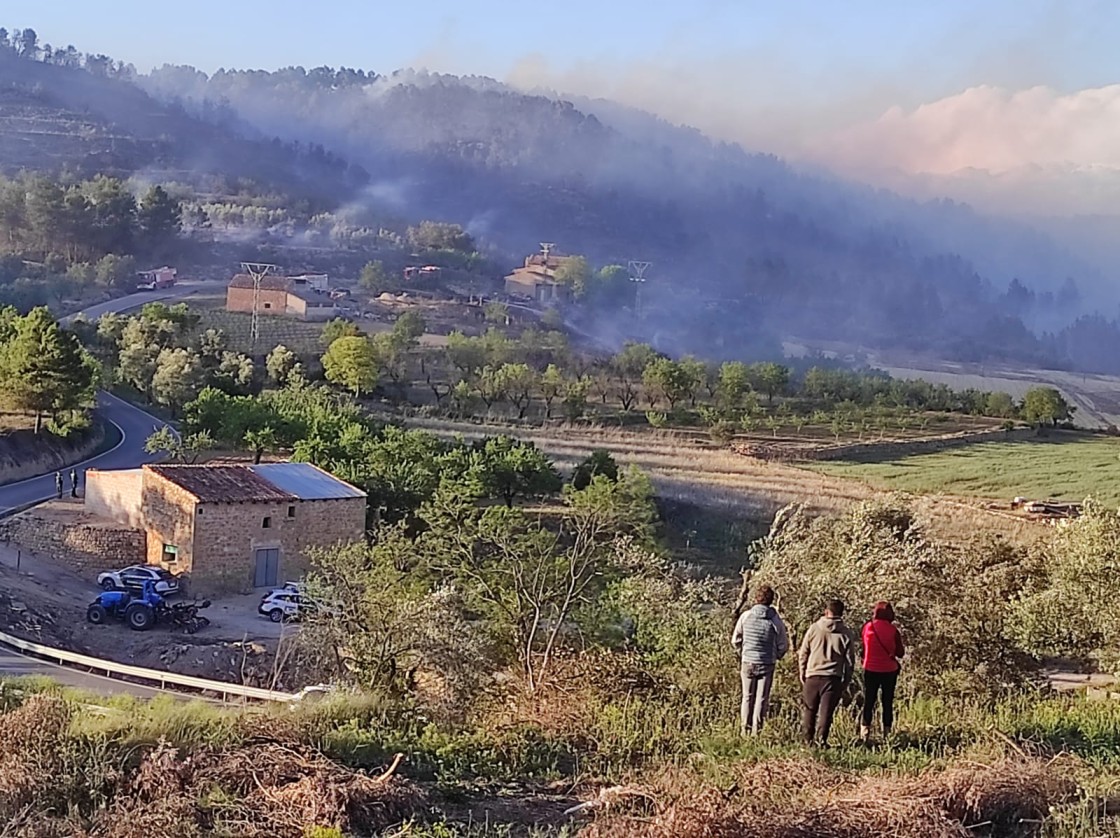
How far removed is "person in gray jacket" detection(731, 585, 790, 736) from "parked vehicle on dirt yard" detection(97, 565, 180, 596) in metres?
17.5

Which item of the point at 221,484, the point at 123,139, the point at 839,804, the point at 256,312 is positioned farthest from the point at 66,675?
the point at 123,139

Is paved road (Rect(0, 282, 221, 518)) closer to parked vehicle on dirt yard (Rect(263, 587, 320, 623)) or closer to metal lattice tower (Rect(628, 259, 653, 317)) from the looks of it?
parked vehicle on dirt yard (Rect(263, 587, 320, 623))

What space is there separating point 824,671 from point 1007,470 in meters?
35.4

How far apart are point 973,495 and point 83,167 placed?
112249mm

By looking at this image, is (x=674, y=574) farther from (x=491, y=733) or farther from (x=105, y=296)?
(x=105, y=296)

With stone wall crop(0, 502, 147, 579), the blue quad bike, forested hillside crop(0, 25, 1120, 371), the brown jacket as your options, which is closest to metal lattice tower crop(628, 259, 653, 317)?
forested hillside crop(0, 25, 1120, 371)

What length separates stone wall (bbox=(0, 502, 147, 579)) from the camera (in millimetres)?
25594

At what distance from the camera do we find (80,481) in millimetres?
31672

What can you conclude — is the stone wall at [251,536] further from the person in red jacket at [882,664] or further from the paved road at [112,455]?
the person in red jacket at [882,664]

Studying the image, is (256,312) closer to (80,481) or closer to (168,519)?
(80,481)

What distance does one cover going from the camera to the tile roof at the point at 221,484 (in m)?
24.8

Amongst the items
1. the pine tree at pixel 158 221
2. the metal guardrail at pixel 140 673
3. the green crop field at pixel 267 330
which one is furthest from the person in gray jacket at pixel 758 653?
the pine tree at pixel 158 221

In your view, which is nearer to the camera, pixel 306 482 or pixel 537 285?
pixel 306 482

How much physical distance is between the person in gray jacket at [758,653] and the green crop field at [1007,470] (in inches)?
1069
